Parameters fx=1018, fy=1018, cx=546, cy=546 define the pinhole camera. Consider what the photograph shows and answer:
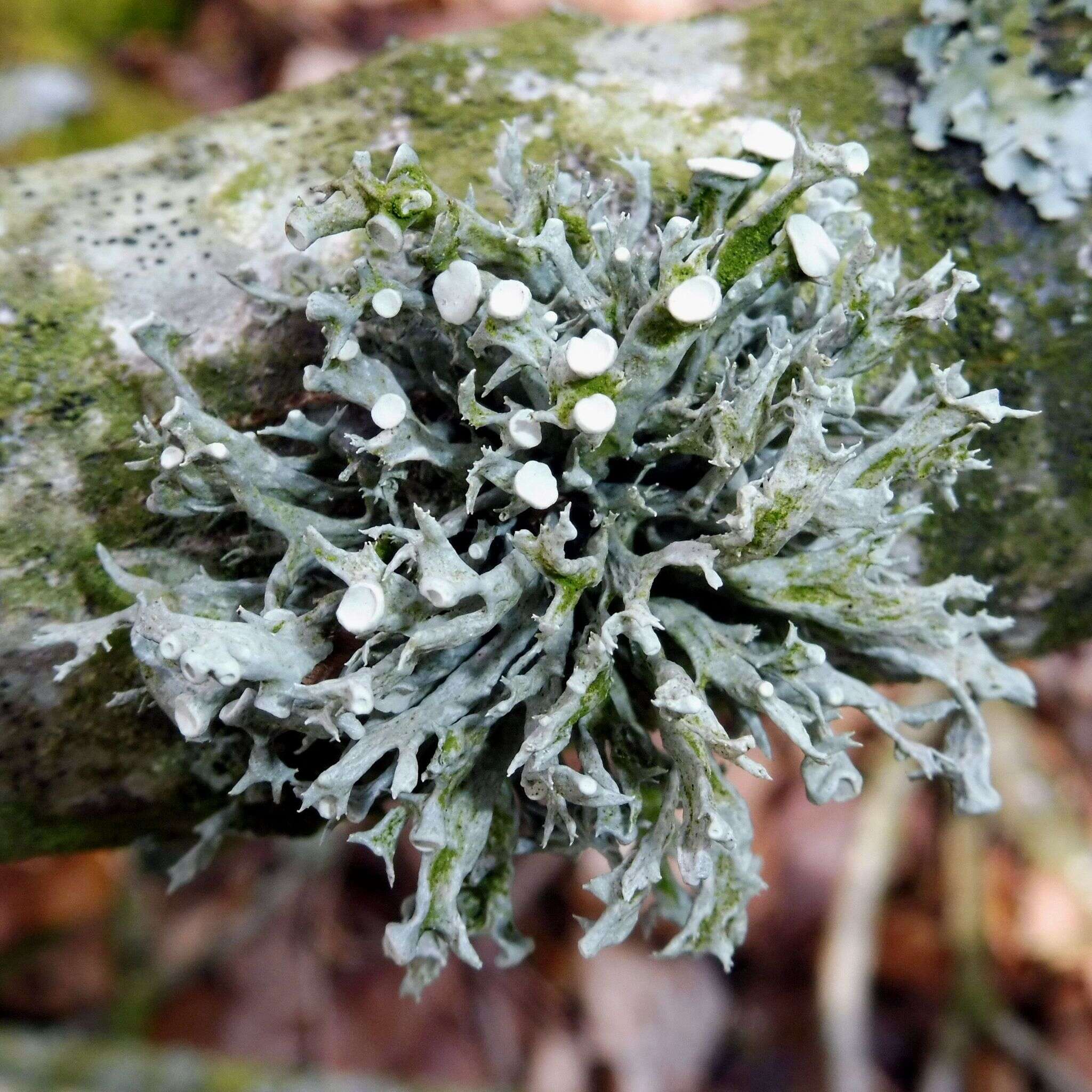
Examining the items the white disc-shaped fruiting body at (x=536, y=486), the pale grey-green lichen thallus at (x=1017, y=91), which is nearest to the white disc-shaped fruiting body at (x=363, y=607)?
the white disc-shaped fruiting body at (x=536, y=486)

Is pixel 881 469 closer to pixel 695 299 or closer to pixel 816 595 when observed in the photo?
pixel 816 595

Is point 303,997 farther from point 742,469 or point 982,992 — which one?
point 742,469

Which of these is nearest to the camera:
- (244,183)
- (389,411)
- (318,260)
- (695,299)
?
(695,299)

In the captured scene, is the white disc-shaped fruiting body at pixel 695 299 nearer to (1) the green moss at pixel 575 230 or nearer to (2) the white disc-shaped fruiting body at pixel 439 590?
(1) the green moss at pixel 575 230

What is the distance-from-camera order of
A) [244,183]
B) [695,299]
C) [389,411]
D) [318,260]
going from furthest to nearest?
[244,183] < [318,260] < [389,411] < [695,299]

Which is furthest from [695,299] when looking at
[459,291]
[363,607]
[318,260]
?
[318,260]

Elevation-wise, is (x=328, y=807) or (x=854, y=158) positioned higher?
(x=854, y=158)

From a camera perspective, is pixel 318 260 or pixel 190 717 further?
pixel 318 260
